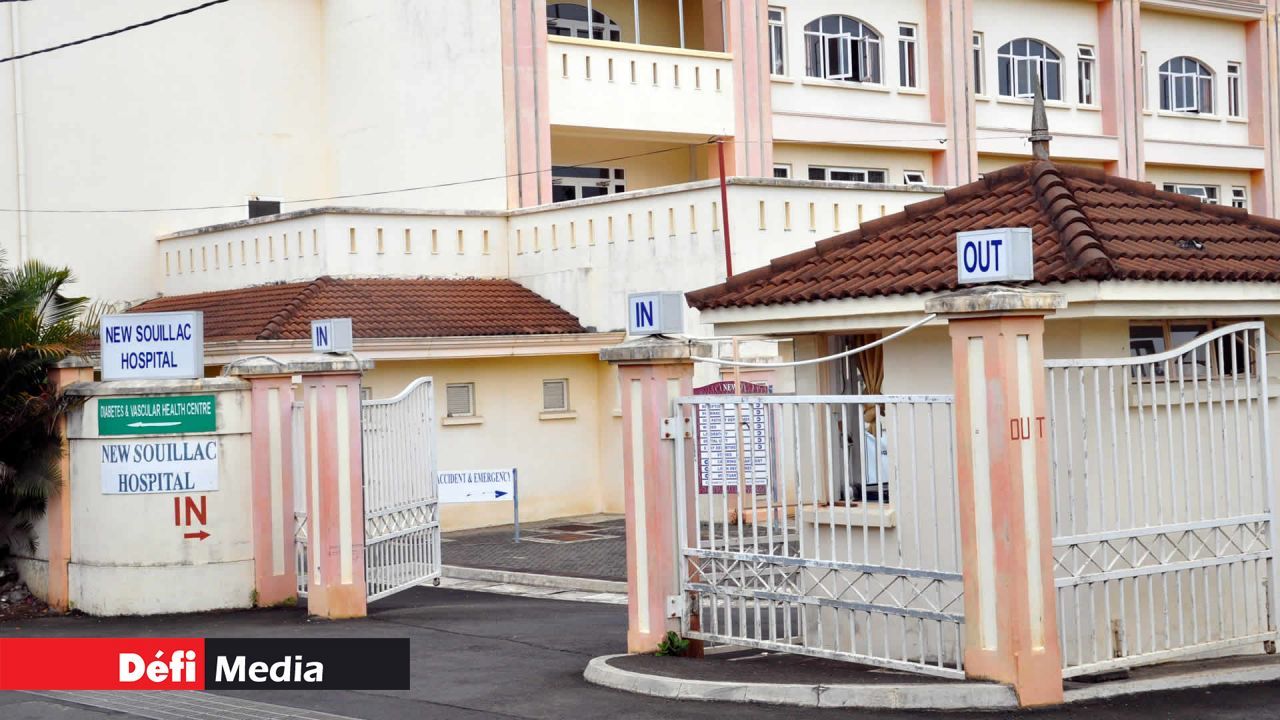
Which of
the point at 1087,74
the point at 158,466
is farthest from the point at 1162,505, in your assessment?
the point at 1087,74

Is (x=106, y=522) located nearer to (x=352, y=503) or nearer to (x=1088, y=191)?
(x=352, y=503)

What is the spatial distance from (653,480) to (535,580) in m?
8.34

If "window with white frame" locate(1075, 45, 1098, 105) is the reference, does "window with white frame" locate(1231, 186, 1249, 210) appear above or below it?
below

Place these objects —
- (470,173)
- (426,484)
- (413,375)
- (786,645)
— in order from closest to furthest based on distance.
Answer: (786,645), (426,484), (413,375), (470,173)

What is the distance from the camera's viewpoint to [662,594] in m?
11.2

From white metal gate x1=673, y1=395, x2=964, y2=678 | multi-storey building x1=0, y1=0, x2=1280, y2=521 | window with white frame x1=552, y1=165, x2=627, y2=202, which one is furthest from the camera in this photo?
window with white frame x1=552, y1=165, x2=627, y2=202

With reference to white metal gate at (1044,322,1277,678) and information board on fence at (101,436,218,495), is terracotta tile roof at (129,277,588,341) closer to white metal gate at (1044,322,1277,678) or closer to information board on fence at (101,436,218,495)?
information board on fence at (101,436,218,495)

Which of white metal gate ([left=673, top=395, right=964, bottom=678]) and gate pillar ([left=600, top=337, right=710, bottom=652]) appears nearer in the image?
white metal gate ([left=673, top=395, right=964, bottom=678])

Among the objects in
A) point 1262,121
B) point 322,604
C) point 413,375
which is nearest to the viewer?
point 322,604

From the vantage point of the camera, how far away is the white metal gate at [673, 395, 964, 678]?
9.86m

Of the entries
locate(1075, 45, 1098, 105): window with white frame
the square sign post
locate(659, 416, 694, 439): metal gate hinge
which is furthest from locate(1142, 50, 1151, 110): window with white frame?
locate(659, 416, 694, 439): metal gate hinge

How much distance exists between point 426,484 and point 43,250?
16.0 metres

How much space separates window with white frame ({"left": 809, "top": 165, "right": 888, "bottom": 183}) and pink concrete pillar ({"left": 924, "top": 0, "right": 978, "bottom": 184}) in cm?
130

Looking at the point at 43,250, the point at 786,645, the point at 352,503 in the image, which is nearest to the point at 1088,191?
the point at 786,645
